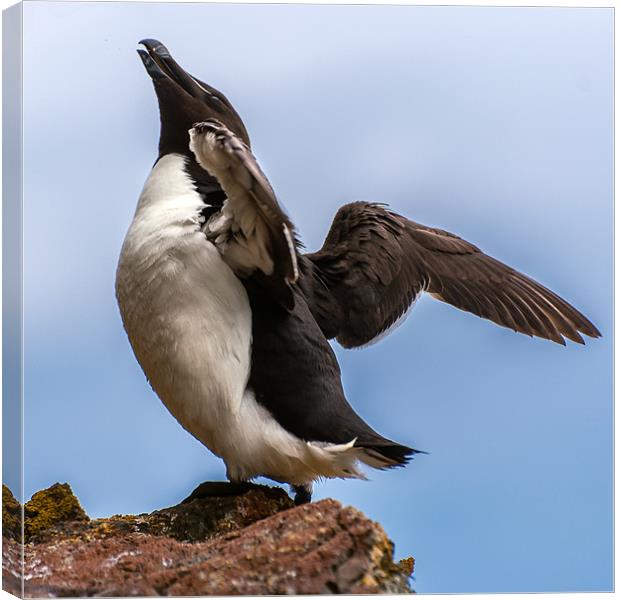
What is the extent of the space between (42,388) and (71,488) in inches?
27.1

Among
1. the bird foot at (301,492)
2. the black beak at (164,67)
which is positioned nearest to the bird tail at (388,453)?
the bird foot at (301,492)

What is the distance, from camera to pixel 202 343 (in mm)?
5402

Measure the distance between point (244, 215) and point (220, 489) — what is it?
1.14 m

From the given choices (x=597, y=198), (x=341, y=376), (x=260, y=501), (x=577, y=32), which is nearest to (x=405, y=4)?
(x=577, y=32)

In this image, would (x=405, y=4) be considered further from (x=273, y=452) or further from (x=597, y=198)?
(x=273, y=452)

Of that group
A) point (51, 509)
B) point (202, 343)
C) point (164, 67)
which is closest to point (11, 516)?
point (51, 509)

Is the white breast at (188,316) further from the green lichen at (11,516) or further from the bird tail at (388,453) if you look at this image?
the green lichen at (11,516)

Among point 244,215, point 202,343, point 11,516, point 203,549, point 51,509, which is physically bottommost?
point 203,549

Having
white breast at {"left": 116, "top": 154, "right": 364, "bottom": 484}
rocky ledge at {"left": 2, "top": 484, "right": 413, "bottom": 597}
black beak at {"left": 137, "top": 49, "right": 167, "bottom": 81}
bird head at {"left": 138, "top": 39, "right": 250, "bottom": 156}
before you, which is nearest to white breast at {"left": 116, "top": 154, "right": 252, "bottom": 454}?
white breast at {"left": 116, "top": 154, "right": 364, "bottom": 484}

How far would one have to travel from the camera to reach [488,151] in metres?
5.83

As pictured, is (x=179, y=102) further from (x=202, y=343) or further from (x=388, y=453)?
(x=388, y=453)

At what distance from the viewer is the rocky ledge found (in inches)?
180

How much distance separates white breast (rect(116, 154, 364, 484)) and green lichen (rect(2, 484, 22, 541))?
2.32 ft

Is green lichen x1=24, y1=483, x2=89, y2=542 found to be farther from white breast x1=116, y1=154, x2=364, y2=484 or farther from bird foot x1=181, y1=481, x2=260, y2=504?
white breast x1=116, y1=154, x2=364, y2=484
